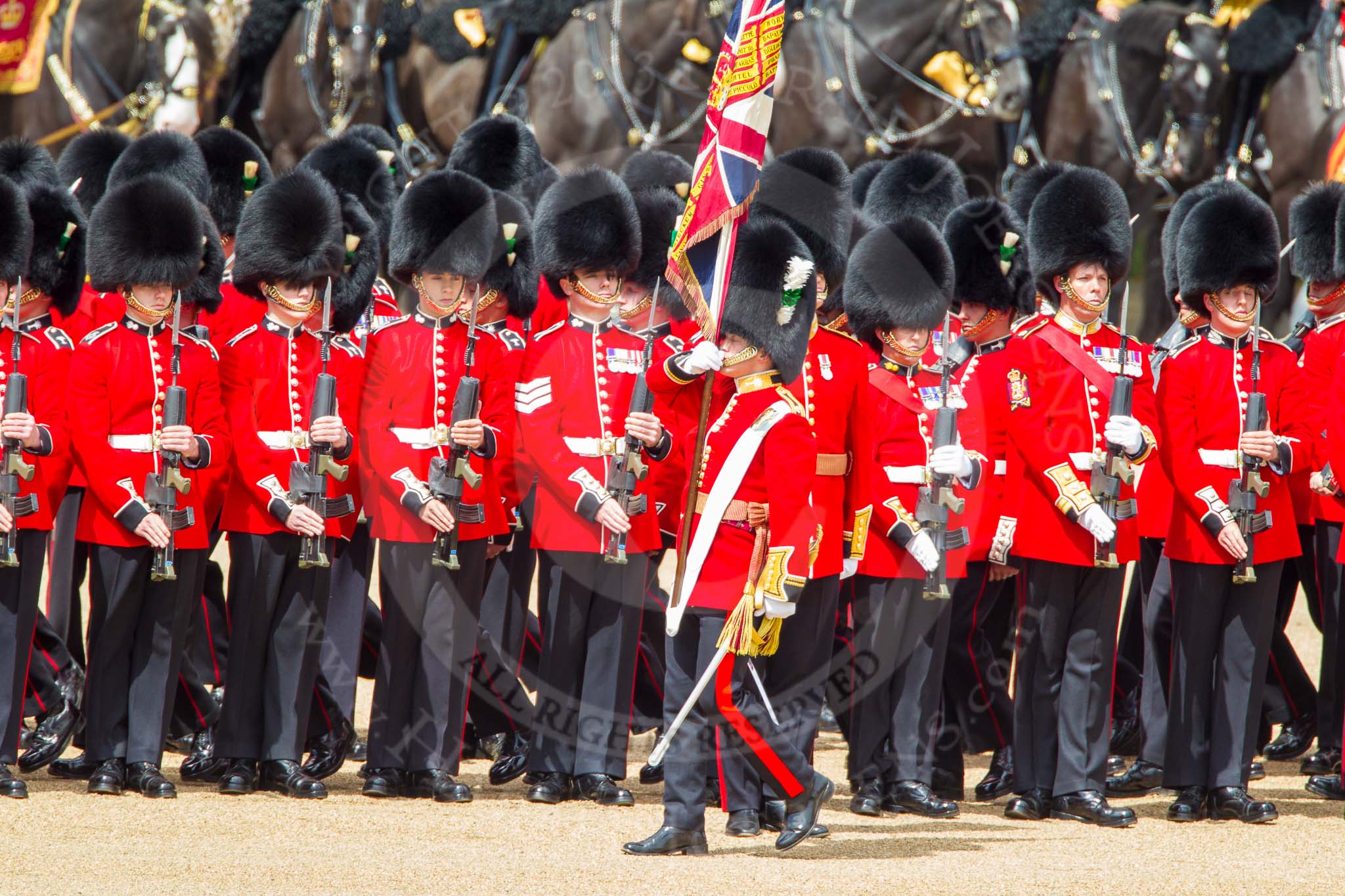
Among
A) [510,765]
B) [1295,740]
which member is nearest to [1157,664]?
[1295,740]

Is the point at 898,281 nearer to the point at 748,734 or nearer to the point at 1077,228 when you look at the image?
the point at 1077,228

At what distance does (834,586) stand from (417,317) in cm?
136

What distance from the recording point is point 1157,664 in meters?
5.52

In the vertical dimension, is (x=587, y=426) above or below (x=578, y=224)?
below

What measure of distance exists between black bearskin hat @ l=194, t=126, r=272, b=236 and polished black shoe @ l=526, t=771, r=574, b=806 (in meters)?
2.19

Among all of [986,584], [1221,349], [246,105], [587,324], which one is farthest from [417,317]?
[246,105]

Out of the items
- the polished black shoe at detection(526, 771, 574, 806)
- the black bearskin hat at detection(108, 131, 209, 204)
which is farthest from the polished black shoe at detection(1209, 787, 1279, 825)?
the black bearskin hat at detection(108, 131, 209, 204)

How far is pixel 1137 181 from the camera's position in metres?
10.5

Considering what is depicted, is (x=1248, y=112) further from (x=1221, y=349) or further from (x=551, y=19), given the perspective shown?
(x=1221, y=349)

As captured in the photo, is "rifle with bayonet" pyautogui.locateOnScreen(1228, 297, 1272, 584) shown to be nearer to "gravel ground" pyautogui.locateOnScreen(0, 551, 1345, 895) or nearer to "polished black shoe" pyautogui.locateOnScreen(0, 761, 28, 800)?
"gravel ground" pyautogui.locateOnScreen(0, 551, 1345, 895)

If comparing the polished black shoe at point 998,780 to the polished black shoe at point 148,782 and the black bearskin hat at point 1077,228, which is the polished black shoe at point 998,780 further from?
the polished black shoe at point 148,782

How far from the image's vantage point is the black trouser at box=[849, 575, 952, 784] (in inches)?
206

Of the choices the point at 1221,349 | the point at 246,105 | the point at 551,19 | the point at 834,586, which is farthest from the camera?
the point at 246,105

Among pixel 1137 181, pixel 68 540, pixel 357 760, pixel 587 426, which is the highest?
pixel 1137 181
